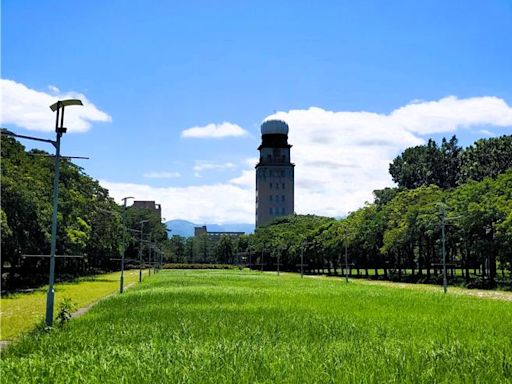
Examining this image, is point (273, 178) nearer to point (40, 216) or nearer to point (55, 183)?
point (40, 216)

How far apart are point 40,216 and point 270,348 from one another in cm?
2922

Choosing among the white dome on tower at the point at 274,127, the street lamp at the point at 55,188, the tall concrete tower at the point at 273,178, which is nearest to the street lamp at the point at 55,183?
the street lamp at the point at 55,188

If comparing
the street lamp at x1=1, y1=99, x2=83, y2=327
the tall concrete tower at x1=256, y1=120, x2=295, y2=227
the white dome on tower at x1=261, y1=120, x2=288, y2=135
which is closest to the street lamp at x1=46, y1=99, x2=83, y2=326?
the street lamp at x1=1, y1=99, x2=83, y2=327

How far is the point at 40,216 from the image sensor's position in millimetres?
38844

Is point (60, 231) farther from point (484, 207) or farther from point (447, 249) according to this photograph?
point (447, 249)

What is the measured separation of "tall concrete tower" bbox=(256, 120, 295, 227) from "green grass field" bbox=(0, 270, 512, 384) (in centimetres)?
13177

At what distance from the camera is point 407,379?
32.8ft

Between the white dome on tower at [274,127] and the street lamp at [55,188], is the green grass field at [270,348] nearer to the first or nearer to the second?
the street lamp at [55,188]

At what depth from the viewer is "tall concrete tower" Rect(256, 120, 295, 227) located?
15416 centimetres

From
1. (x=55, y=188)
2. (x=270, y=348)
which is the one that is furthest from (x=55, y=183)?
(x=270, y=348)

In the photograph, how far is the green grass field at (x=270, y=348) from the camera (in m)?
10.4

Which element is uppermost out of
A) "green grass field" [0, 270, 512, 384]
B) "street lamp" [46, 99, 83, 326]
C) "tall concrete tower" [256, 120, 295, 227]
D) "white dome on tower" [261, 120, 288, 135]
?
"white dome on tower" [261, 120, 288, 135]

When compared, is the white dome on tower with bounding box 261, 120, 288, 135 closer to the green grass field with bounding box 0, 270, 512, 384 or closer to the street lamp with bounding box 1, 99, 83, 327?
the green grass field with bounding box 0, 270, 512, 384

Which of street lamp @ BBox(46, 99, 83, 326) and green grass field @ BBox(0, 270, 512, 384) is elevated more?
street lamp @ BBox(46, 99, 83, 326)
